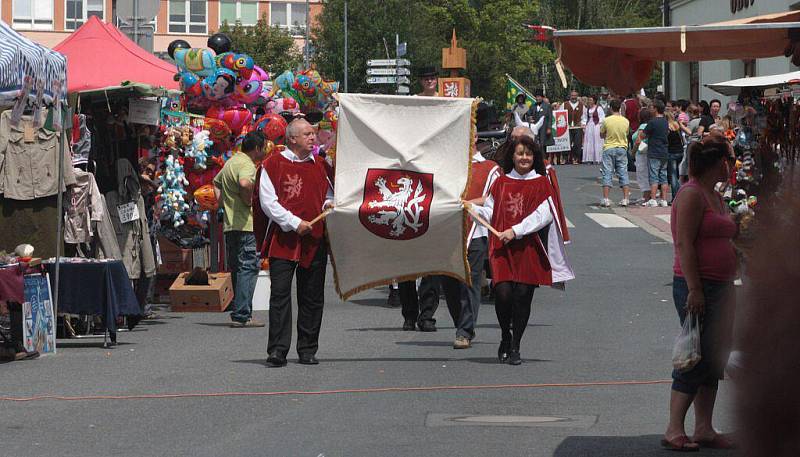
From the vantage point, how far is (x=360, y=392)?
30.9ft

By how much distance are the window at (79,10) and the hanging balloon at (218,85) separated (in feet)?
250

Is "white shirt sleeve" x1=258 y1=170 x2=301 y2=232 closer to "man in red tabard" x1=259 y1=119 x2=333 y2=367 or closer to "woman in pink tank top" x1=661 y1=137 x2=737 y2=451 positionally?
"man in red tabard" x1=259 y1=119 x2=333 y2=367

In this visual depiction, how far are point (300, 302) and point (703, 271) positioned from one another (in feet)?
13.6

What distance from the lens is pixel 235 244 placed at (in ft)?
46.1

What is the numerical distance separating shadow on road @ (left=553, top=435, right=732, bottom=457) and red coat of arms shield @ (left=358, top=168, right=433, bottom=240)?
3337 millimetres

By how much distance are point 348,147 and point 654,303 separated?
534 centimetres

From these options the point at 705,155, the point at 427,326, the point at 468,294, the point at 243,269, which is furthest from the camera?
the point at 243,269

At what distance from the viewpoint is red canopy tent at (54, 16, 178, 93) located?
15281mm

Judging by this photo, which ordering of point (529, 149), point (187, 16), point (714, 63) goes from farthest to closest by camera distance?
1. point (187, 16)
2. point (714, 63)
3. point (529, 149)

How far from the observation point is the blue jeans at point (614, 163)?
2709cm

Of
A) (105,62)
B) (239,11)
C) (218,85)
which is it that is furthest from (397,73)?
(239,11)

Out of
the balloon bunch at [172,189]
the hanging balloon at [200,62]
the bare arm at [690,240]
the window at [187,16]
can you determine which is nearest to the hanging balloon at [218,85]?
the hanging balloon at [200,62]

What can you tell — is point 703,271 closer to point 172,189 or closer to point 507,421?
point 507,421

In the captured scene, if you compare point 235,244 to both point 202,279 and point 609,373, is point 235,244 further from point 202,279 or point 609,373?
point 609,373
